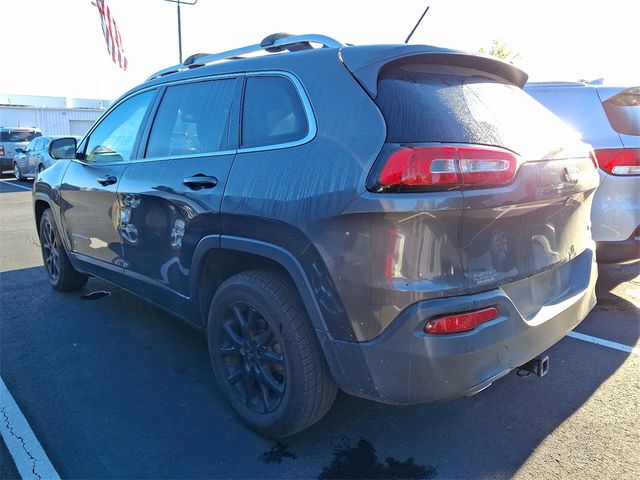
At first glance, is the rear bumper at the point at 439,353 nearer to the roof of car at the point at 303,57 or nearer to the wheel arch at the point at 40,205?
the roof of car at the point at 303,57

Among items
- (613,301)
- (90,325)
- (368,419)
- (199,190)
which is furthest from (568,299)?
(90,325)

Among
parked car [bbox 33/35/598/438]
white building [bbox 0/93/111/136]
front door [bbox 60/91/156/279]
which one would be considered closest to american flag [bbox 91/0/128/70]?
front door [bbox 60/91/156/279]

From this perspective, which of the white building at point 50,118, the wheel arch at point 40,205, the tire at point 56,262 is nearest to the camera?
the tire at point 56,262

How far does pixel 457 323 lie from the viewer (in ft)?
6.63

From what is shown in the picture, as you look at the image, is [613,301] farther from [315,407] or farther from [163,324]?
[163,324]

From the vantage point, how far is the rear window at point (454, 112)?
210 cm

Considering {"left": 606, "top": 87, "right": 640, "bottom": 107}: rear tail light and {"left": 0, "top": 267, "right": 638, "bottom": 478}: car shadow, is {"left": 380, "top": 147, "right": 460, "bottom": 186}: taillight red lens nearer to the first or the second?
{"left": 0, "top": 267, "right": 638, "bottom": 478}: car shadow

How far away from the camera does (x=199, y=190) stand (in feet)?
9.14

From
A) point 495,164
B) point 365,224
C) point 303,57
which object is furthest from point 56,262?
point 495,164

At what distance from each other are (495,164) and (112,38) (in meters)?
15.3

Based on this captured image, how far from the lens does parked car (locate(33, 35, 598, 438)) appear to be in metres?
2.00

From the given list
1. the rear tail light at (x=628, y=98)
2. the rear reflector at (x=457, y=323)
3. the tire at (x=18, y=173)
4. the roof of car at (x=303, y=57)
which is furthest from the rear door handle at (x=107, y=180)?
the tire at (x=18, y=173)

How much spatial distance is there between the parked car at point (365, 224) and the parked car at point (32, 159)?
13.6 m

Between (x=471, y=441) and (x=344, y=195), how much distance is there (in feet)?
4.97
